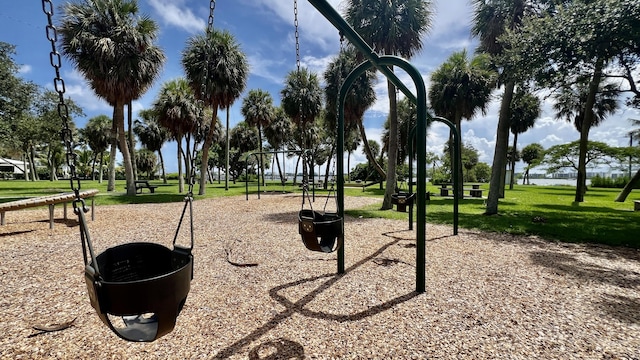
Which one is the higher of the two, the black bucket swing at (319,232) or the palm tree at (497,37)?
the palm tree at (497,37)

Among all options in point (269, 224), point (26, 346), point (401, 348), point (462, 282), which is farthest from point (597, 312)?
point (269, 224)

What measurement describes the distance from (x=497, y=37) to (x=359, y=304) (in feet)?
45.1

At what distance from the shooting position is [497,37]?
12727 millimetres

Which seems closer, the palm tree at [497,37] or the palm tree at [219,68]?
the palm tree at [497,37]

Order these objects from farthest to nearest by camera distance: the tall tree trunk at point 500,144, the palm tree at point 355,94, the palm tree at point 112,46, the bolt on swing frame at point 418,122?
the palm tree at point 355,94 < the palm tree at point 112,46 < the tall tree trunk at point 500,144 < the bolt on swing frame at point 418,122

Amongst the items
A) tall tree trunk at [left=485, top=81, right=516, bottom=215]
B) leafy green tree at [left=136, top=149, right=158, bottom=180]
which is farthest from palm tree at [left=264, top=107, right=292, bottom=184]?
leafy green tree at [left=136, top=149, right=158, bottom=180]

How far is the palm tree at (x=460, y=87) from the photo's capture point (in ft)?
59.0

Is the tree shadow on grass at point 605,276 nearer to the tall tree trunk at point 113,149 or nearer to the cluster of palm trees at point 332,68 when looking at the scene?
the cluster of palm trees at point 332,68

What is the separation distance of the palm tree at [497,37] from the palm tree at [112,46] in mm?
16234

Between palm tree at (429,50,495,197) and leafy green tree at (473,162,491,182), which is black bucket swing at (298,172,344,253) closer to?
palm tree at (429,50,495,197)

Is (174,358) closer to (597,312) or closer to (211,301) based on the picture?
(211,301)

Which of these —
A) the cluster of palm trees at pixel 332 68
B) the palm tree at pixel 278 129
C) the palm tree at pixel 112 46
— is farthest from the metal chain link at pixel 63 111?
the palm tree at pixel 278 129

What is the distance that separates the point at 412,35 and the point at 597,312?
431 inches

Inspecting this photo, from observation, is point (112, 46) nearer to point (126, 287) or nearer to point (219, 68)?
point (219, 68)
